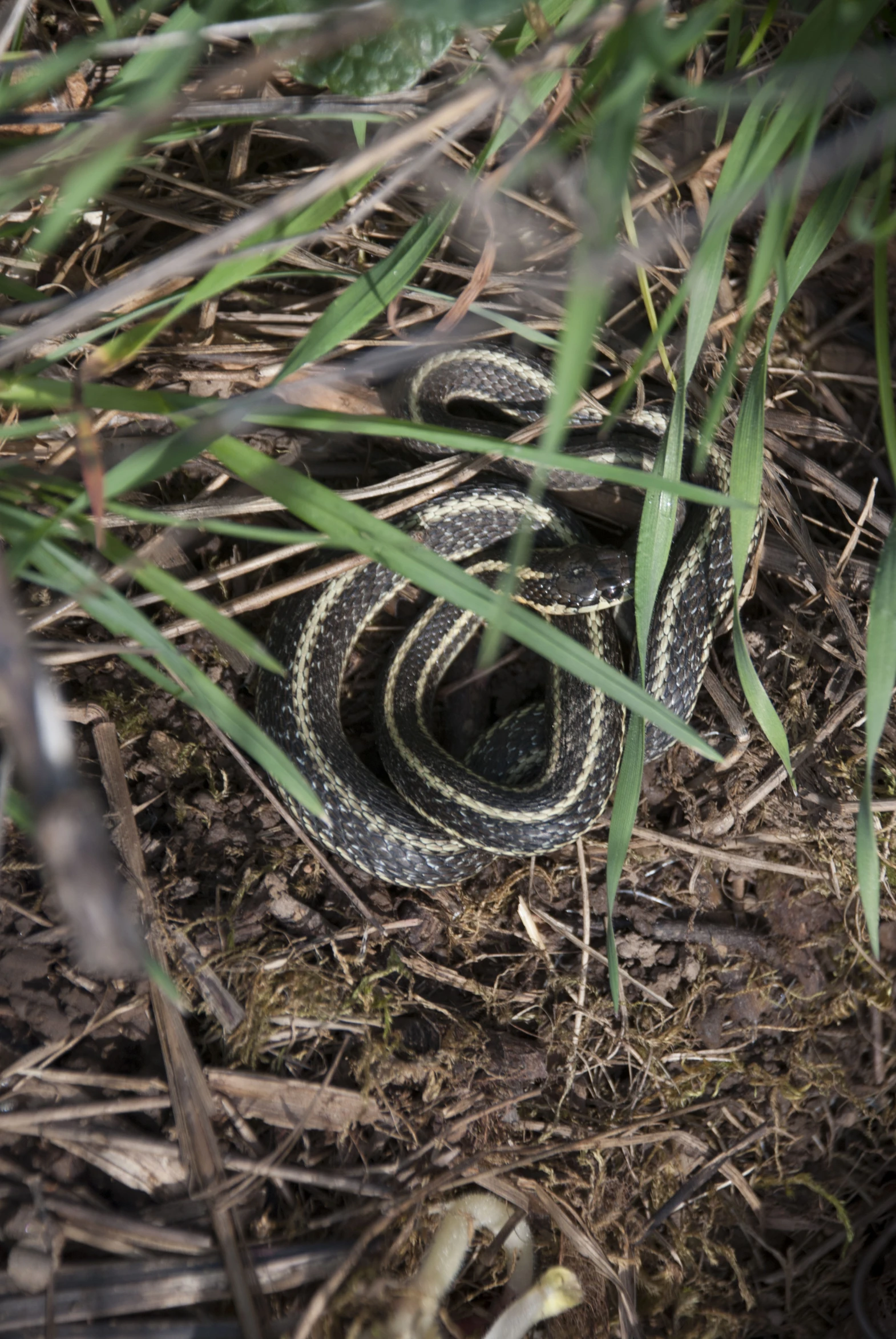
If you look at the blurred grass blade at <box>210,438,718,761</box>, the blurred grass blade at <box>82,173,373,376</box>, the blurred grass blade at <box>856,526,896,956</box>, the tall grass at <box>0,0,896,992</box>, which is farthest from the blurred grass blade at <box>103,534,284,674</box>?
the blurred grass blade at <box>856,526,896,956</box>

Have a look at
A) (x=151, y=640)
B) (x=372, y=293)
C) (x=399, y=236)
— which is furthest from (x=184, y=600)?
(x=399, y=236)

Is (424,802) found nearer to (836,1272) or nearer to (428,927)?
(428,927)

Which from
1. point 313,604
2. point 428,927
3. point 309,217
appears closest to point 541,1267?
point 428,927

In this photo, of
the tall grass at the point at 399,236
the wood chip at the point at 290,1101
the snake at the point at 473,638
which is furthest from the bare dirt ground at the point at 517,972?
the tall grass at the point at 399,236

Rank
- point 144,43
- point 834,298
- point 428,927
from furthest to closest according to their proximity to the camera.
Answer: point 834,298, point 428,927, point 144,43

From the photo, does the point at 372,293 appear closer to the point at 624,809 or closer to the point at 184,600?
the point at 184,600
